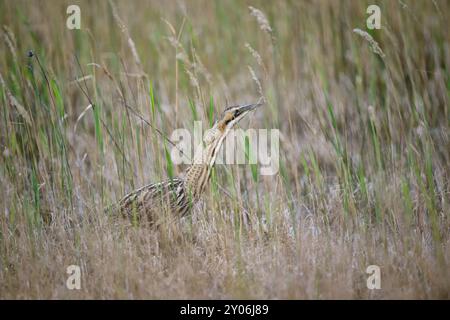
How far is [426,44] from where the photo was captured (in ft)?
14.0

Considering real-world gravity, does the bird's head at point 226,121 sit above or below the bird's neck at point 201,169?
above

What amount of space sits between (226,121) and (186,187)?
16.8 inches

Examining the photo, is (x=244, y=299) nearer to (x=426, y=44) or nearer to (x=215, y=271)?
(x=215, y=271)

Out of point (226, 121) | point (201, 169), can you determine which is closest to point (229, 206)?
point (201, 169)

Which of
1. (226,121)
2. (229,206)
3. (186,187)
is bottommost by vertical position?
(229,206)

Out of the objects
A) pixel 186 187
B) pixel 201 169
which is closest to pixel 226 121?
pixel 201 169

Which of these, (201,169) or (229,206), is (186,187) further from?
(229,206)

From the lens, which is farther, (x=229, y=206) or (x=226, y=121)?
(x=229, y=206)

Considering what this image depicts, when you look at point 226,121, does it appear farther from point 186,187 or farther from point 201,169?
point 186,187

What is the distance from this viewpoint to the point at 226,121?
3195 mm

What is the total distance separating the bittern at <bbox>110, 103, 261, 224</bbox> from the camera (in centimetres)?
305

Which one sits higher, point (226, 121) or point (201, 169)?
point (226, 121)

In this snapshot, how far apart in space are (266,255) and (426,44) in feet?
7.69

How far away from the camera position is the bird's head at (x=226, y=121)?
3.16m
